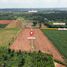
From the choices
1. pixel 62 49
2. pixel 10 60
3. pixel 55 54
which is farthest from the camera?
pixel 62 49

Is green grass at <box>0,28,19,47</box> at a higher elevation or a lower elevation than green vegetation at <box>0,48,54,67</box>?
lower

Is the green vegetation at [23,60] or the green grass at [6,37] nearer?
the green vegetation at [23,60]

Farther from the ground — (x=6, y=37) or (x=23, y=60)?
(x=23, y=60)

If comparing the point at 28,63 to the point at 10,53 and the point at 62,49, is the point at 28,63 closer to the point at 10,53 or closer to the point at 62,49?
the point at 10,53

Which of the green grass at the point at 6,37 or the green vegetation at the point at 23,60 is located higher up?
the green vegetation at the point at 23,60

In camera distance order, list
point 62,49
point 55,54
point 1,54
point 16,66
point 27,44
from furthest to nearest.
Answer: point 27,44 < point 62,49 < point 55,54 < point 1,54 < point 16,66

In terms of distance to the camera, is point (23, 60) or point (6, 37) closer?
point (23, 60)

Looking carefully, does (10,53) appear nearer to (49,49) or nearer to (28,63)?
(28,63)

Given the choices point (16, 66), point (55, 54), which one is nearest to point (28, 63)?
point (16, 66)

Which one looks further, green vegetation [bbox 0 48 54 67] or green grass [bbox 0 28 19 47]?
green grass [bbox 0 28 19 47]

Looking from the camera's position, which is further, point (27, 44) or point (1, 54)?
point (27, 44)
